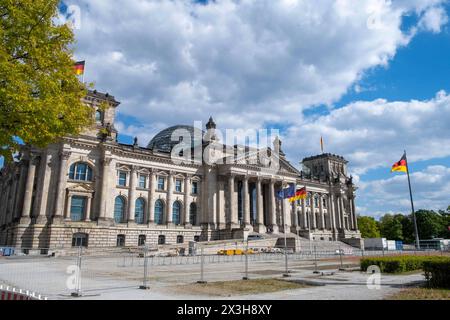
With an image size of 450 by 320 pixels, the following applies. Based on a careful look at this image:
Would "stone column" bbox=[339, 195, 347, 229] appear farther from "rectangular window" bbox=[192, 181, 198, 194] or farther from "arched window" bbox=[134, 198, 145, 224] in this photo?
"arched window" bbox=[134, 198, 145, 224]

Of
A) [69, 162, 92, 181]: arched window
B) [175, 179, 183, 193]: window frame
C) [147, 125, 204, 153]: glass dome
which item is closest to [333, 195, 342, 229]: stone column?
[147, 125, 204, 153]: glass dome

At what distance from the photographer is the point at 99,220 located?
52.9m

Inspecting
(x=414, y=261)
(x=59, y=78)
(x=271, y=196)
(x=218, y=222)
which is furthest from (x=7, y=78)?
(x=271, y=196)

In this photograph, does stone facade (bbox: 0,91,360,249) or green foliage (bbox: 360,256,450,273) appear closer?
green foliage (bbox: 360,256,450,273)

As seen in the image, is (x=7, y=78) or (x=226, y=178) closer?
(x=7, y=78)

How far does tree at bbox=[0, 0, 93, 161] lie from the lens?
15688mm

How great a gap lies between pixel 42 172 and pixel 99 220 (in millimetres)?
10716

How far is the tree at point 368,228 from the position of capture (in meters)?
124

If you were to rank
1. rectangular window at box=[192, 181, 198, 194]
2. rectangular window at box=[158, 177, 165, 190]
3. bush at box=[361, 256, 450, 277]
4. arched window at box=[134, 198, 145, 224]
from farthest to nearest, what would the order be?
rectangular window at box=[192, 181, 198, 194], rectangular window at box=[158, 177, 165, 190], arched window at box=[134, 198, 145, 224], bush at box=[361, 256, 450, 277]

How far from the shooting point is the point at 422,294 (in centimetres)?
1327

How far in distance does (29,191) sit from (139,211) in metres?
17.5

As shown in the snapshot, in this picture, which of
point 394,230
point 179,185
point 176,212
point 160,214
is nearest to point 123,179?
point 160,214

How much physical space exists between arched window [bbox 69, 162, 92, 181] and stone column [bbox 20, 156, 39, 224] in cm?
503
